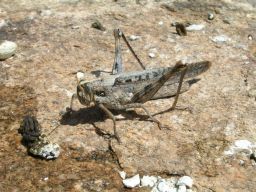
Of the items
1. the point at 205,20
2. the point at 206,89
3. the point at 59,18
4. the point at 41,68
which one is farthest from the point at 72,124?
the point at 205,20

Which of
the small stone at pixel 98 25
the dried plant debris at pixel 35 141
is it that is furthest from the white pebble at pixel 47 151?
the small stone at pixel 98 25

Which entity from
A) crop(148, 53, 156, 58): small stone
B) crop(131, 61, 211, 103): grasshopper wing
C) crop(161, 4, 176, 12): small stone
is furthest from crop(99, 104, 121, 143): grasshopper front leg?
crop(161, 4, 176, 12): small stone

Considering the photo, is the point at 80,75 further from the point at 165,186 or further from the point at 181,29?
the point at 165,186

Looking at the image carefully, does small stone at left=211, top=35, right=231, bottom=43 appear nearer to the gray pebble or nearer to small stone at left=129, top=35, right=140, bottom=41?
small stone at left=129, top=35, right=140, bottom=41

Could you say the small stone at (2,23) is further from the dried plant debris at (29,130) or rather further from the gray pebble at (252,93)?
the gray pebble at (252,93)

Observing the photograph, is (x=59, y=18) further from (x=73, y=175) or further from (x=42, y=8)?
(x=73, y=175)

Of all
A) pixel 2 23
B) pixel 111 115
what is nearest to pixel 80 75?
pixel 111 115

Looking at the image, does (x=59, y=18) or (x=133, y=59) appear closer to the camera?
(x=133, y=59)
